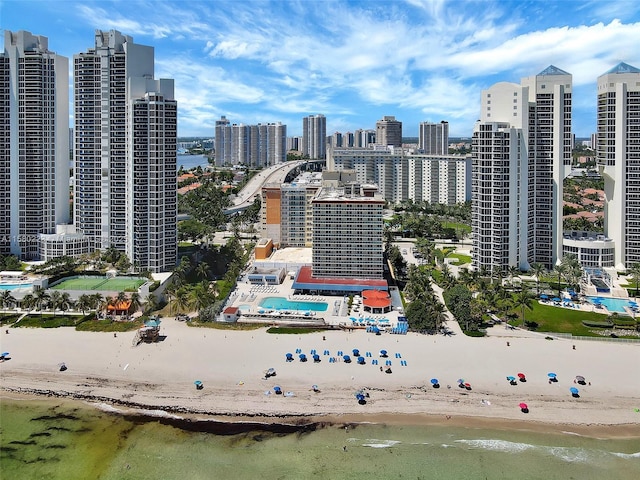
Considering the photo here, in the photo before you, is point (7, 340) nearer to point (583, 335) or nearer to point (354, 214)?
point (354, 214)

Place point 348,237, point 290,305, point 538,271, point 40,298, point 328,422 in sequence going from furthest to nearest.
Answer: point 348,237 < point 538,271 < point 290,305 < point 40,298 < point 328,422

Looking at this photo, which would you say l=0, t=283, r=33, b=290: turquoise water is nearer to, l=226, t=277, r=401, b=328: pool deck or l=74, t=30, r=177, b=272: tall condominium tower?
l=74, t=30, r=177, b=272: tall condominium tower

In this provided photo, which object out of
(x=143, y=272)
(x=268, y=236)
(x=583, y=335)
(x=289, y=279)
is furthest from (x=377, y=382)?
(x=268, y=236)

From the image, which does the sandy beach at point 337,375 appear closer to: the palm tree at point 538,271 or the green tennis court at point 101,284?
the green tennis court at point 101,284

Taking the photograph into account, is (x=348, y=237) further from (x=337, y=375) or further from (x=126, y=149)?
(x=126, y=149)

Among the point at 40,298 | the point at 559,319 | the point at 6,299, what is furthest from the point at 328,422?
the point at 6,299

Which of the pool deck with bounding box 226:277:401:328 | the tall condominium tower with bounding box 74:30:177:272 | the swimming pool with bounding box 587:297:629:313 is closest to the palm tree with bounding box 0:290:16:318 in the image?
the tall condominium tower with bounding box 74:30:177:272
